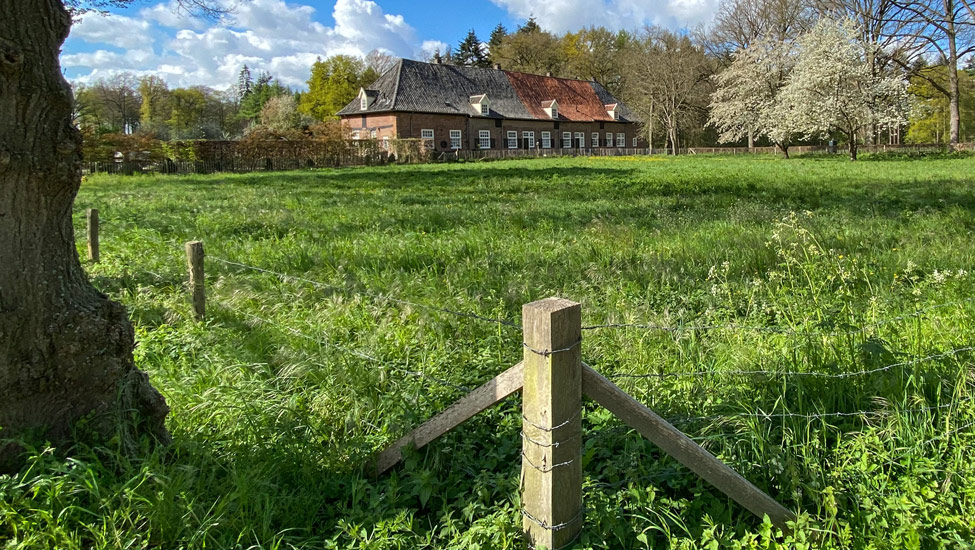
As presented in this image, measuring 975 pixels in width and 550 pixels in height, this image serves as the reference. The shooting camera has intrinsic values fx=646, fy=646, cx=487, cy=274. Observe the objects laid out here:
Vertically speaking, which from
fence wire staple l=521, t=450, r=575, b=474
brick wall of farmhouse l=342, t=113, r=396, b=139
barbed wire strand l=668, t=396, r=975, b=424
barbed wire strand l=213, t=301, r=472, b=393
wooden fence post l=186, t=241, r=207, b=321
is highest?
brick wall of farmhouse l=342, t=113, r=396, b=139

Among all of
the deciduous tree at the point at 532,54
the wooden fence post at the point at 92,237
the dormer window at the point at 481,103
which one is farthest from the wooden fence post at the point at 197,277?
the deciduous tree at the point at 532,54

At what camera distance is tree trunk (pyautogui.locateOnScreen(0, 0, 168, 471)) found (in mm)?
2770

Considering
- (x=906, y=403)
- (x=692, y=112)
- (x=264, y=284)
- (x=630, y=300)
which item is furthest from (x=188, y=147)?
(x=692, y=112)

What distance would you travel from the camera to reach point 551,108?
60.5 meters

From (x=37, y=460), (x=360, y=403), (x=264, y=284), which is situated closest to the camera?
(x=37, y=460)

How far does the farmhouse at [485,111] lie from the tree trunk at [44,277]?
45.2 meters

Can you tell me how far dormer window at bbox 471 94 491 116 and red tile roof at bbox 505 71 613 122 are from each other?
5.19 m

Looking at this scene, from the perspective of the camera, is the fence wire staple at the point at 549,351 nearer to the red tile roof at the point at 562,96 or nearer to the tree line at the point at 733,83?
the tree line at the point at 733,83

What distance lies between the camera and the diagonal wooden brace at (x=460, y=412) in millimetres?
2439

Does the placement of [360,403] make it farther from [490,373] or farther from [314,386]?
[490,373]

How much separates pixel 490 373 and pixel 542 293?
1951mm

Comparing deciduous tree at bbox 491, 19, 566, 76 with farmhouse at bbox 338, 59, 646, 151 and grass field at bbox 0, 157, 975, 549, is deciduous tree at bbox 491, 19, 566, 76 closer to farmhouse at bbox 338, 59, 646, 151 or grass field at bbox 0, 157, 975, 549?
farmhouse at bbox 338, 59, 646, 151

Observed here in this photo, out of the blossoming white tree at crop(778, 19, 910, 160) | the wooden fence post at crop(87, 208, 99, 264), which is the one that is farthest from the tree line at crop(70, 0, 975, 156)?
the wooden fence post at crop(87, 208, 99, 264)

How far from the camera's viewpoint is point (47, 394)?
115 inches
